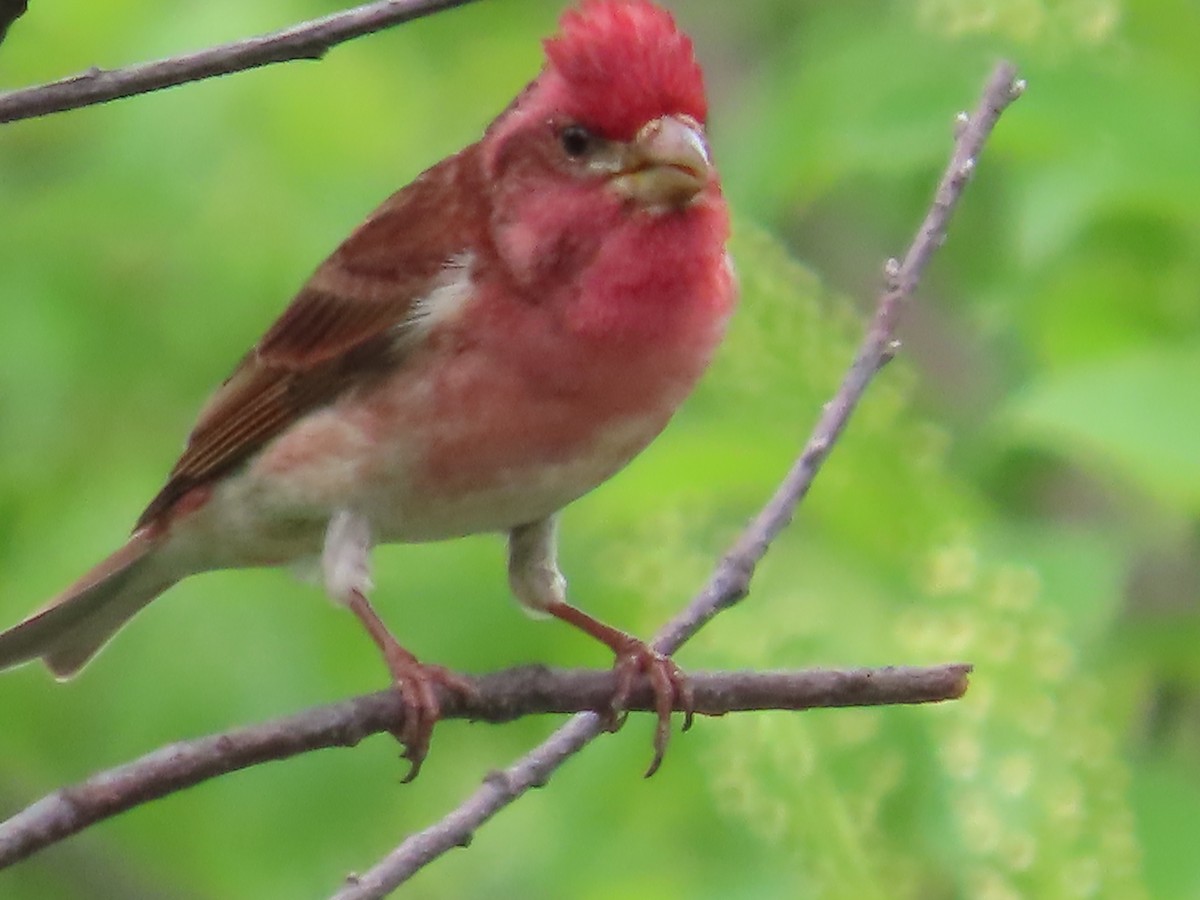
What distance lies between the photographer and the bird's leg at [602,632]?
3605 mm

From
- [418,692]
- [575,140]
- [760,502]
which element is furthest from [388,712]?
[760,502]

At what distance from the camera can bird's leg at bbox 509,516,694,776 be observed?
3605mm

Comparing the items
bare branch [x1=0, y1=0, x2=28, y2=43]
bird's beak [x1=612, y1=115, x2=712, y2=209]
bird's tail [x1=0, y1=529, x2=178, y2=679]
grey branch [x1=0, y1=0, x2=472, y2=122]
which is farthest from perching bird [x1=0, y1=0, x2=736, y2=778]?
bare branch [x1=0, y1=0, x2=28, y2=43]

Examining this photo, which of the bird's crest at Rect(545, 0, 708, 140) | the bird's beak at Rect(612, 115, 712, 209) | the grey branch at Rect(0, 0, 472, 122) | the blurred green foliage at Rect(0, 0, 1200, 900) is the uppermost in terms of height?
the grey branch at Rect(0, 0, 472, 122)

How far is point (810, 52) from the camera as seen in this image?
6324 mm

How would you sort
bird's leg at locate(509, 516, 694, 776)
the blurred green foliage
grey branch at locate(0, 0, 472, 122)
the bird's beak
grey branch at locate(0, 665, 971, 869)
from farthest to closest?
1. the blurred green foliage
2. the bird's beak
3. bird's leg at locate(509, 516, 694, 776)
4. grey branch at locate(0, 665, 971, 869)
5. grey branch at locate(0, 0, 472, 122)

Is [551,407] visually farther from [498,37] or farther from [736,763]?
[498,37]

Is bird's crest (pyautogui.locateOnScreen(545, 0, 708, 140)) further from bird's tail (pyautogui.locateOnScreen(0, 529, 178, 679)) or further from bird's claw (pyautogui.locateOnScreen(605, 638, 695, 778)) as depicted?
bird's tail (pyautogui.locateOnScreen(0, 529, 178, 679))

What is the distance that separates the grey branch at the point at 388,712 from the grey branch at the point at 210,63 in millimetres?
780

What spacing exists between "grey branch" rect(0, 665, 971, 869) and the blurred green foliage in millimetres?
601

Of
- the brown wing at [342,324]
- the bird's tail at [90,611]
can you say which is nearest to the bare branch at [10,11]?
the brown wing at [342,324]

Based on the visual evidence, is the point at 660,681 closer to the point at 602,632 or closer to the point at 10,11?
the point at 602,632

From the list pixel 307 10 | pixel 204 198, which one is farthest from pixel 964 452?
pixel 307 10

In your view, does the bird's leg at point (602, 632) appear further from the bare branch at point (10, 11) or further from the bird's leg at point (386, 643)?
the bare branch at point (10, 11)
